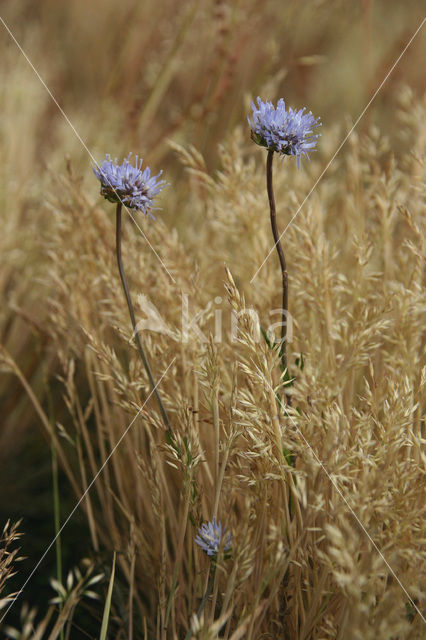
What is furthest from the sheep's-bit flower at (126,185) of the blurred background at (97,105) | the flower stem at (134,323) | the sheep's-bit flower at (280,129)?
the blurred background at (97,105)

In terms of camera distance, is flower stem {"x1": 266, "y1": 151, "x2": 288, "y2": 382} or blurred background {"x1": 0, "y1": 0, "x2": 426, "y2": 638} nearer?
flower stem {"x1": 266, "y1": 151, "x2": 288, "y2": 382}

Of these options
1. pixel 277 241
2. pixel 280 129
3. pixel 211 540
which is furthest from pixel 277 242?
pixel 211 540

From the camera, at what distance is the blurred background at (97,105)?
127 centimetres

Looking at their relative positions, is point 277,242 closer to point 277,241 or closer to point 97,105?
point 277,241

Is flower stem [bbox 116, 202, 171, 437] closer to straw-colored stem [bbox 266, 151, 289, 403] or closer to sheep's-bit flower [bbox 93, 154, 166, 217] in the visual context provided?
sheep's-bit flower [bbox 93, 154, 166, 217]

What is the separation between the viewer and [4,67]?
214cm

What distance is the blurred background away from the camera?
4.16ft

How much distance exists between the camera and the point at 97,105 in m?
2.46

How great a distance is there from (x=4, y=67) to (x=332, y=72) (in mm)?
1959

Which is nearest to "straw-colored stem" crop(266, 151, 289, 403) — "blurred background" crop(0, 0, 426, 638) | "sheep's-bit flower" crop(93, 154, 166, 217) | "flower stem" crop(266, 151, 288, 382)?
"flower stem" crop(266, 151, 288, 382)

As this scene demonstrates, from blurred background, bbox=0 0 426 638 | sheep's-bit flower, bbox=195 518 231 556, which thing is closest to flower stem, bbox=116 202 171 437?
sheep's-bit flower, bbox=195 518 231 556

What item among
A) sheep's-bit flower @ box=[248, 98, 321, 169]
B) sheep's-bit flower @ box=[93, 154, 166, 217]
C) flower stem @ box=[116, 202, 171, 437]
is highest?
sheep's-bit flower @ box=[248, 98, 321, 169]

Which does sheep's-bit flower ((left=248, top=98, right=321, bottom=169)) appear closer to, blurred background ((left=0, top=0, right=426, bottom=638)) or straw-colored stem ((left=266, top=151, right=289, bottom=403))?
straw-colored stem ((left=266, top=151, right=289, bottom=403))

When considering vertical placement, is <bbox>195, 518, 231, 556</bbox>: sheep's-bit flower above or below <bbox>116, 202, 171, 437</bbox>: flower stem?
below
